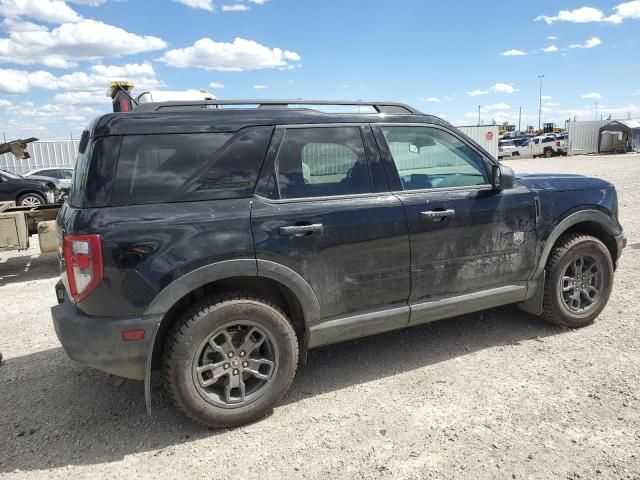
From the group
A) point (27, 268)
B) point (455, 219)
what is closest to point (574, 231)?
point (455, 219)

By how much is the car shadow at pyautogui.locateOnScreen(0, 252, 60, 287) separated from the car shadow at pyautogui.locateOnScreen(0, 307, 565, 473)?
11.7ft

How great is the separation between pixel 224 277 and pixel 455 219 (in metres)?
1.75

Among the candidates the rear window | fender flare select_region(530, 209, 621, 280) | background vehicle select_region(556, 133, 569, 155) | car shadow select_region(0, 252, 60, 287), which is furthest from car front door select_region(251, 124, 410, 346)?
background vehicle select_region(556, 133, 569, 155)

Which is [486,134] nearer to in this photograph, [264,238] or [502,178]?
[502,178]

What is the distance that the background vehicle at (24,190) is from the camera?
48.4ft

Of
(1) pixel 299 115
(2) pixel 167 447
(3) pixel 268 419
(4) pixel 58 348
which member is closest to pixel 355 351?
(3) pixel 268 419

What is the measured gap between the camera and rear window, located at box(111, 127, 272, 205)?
2.87 m

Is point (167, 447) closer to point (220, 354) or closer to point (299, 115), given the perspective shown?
point (220, 354)

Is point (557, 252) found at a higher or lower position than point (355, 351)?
higher

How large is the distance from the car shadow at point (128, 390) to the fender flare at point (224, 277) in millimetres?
350

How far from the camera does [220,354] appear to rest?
304cm

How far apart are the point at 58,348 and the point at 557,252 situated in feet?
14.6

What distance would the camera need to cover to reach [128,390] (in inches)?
143

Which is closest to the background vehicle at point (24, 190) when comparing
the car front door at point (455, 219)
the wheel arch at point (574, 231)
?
the car front door at point (455, 219)
